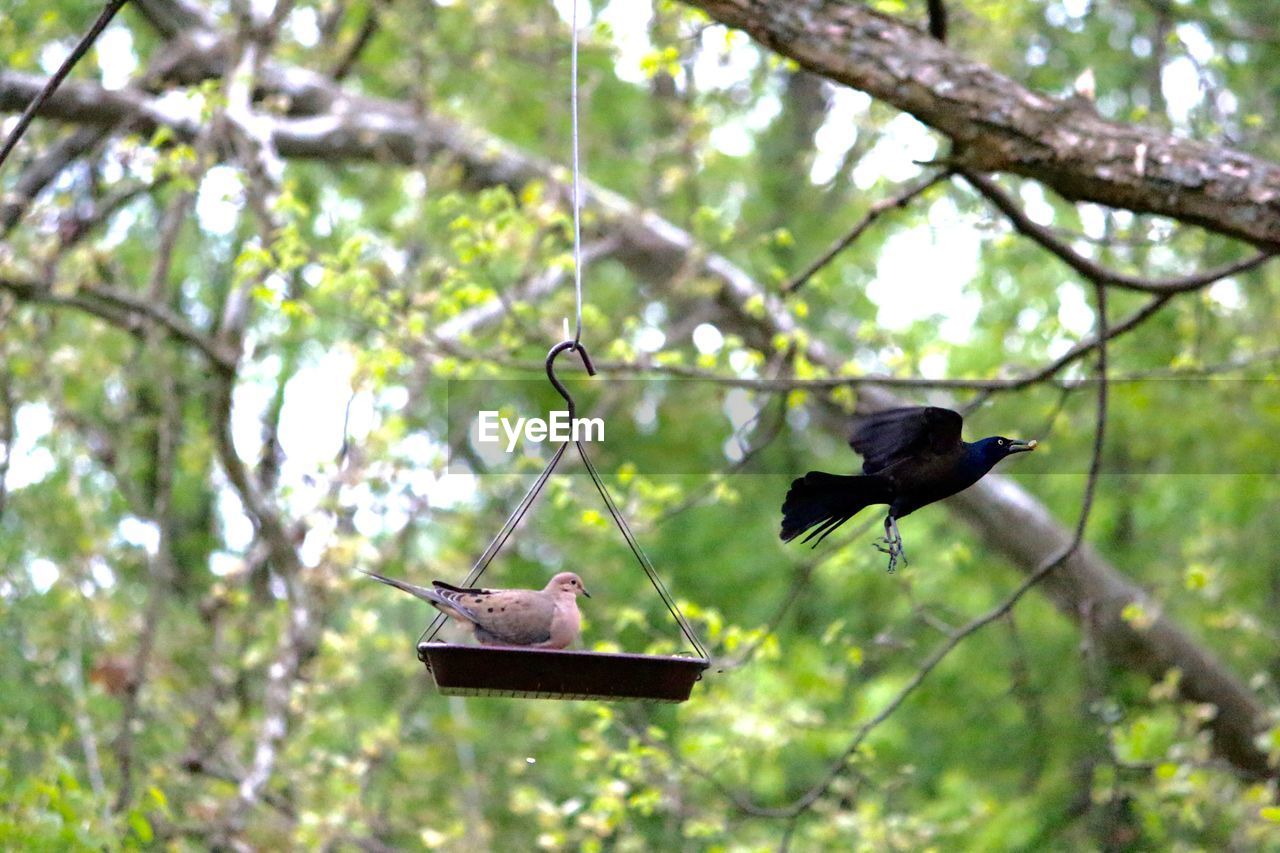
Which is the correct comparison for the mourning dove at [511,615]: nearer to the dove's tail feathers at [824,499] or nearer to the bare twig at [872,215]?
the dove's tail feathers at [824,499]

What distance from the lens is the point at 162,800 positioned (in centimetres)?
457

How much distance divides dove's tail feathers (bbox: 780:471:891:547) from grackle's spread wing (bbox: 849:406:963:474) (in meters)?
0.06

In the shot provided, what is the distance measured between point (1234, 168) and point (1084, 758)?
5943 mm

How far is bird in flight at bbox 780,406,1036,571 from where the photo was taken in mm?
2957

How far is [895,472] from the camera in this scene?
10.1 feet

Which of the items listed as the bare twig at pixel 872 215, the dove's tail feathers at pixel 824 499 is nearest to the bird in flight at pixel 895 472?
the dove's tail feathers at pixel 824 499

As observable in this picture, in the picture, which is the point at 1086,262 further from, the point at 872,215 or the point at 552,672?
the point at 552,672

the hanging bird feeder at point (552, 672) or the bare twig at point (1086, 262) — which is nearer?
the hanging bird feeder at point (552, 672)

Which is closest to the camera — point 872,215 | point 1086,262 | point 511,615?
point 511,615

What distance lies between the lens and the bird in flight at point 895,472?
116 inches

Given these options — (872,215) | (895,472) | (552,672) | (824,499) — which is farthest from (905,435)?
(872,215)

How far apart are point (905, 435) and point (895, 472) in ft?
0.29

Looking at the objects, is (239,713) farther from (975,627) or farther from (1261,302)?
(1261,302)

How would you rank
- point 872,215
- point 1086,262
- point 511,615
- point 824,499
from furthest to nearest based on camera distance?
1. point 872,215
2. point 1086,262
3. point 511,615
4. point 824,499
